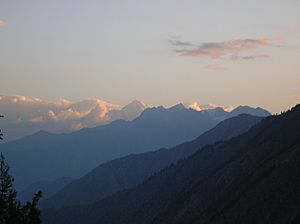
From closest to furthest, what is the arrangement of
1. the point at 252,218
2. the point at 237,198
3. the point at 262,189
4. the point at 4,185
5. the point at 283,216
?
the point at 4,185, the point at 283,216, the point at 252,218, the point at 262,189, the point at 237,198

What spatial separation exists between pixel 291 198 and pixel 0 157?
136 m

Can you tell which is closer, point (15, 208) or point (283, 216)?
point (15, 208)

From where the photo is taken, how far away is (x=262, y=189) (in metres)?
186

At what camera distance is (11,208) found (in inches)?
1469

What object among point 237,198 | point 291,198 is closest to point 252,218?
point 291,198

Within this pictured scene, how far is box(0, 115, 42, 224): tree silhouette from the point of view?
37.0 meters

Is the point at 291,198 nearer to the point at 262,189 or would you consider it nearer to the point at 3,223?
the point at 262,189

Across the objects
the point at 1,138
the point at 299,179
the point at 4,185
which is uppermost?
the point at 299,179

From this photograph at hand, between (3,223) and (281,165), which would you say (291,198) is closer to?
(281,165)

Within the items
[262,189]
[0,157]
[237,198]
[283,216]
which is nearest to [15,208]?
[0,157]

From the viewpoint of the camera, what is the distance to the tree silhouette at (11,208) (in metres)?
37.0

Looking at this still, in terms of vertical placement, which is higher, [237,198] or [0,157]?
[237,198]

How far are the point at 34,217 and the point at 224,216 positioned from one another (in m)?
159

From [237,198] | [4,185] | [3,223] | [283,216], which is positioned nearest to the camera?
[3,223]
